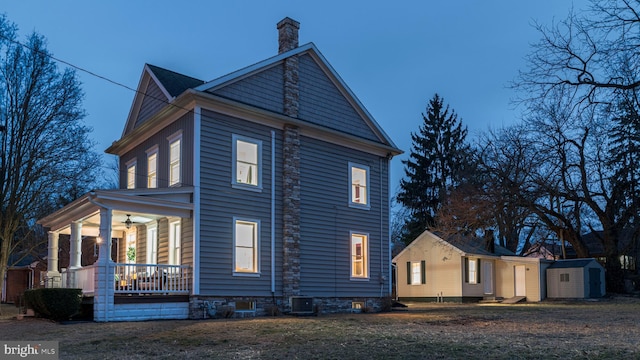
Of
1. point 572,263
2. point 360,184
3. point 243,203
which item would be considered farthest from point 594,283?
point 243,203

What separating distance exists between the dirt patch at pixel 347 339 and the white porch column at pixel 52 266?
422cm

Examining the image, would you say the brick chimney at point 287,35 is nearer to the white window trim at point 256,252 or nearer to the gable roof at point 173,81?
the gable roof at point 173,81

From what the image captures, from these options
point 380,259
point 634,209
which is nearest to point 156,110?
point 380,259

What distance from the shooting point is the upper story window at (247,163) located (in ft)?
59.6

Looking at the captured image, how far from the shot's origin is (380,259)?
22266 mm

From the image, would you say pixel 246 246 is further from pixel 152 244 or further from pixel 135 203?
pixel 135 203

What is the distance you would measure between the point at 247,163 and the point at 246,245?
253 centimetres

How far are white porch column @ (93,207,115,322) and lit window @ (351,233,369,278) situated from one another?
353 inches

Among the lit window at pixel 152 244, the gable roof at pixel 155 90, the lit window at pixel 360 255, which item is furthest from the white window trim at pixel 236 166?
the lit window at pixel 360 255

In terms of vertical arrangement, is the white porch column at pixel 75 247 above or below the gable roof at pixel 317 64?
below

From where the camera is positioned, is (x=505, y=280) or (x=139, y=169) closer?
(x=139, y=169)

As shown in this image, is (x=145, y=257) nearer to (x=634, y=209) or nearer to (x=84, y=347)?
(x=84, y=347)

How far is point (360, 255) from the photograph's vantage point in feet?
71.8

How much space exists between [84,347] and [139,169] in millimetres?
11614
